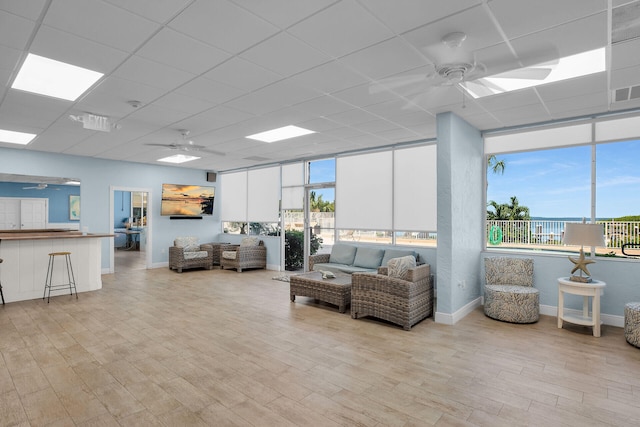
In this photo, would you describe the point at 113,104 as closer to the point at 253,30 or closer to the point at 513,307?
the point at 253,30

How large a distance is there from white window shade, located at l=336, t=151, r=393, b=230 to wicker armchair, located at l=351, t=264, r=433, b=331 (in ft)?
7.14

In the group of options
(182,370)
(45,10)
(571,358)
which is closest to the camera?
(45,10)

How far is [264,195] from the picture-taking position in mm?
9430

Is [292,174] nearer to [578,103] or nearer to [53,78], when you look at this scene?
[53,78]

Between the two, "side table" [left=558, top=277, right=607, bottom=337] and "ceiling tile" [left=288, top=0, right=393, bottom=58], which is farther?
"side table" [left=558, top=277, right=607, bottom=337]

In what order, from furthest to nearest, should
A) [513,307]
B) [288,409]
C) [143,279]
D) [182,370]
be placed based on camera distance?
[143,279], [513,307], [182,370], [288,409]

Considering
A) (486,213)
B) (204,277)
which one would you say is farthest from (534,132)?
(204,277)

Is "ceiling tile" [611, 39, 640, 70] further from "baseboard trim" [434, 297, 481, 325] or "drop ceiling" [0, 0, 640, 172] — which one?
"baseboard trim" [434, 297, 481, 325]

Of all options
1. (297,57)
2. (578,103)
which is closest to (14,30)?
(297,57)

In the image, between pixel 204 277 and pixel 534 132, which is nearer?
pixel 534 132

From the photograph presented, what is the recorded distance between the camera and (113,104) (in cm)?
421

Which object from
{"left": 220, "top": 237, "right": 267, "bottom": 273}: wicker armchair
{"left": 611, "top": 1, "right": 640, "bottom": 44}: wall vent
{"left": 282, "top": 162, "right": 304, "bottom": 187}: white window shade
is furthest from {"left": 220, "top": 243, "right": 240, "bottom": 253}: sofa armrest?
{"left": 611, "top": 1, "right": 640, "bottom": 44}: wall vent

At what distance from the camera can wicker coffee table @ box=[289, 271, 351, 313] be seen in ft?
16.7

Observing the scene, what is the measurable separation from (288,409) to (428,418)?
3.28ft
